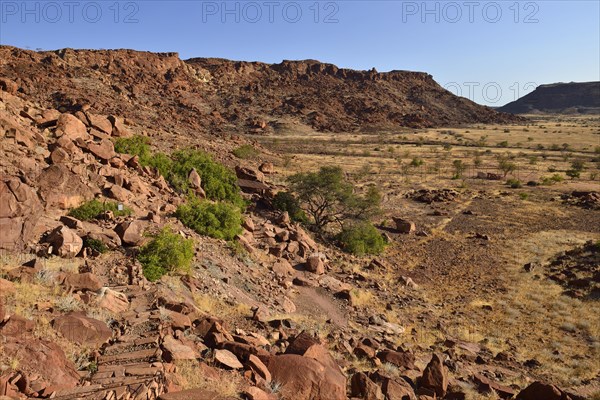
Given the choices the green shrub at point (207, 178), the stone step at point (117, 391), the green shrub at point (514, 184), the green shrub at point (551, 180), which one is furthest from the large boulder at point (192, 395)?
the green shrub at point (551, 180)

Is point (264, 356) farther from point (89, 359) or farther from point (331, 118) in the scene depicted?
point (331, 118)

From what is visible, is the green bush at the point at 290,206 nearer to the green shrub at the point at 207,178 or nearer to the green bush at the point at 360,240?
the green shrub at the point at 207,178

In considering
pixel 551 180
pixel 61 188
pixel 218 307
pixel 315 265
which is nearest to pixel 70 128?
pixel 61 188

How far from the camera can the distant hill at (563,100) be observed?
162m

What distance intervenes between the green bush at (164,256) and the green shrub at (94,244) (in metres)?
0.85

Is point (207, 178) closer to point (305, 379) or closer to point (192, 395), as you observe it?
point (305, 379)

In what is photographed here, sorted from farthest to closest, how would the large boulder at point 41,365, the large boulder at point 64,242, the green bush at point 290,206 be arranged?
the green bush at point 290,206 < the large boulder at point 64,242 < the large boulder at point 41,365

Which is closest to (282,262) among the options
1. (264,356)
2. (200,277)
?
(200,277)

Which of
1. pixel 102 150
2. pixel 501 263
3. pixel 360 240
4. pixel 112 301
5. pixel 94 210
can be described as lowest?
pixel 501 263

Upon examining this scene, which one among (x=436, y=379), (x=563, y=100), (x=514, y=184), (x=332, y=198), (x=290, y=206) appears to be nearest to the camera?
(x=436, y=379)

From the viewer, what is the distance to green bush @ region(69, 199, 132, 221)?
1177cm

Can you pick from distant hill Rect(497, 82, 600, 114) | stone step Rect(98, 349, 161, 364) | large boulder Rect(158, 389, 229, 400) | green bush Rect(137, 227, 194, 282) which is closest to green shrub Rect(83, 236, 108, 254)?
green bush Rect(137, 227, 194, 282)

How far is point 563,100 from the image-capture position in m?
173

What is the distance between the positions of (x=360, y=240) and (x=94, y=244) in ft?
39.2
